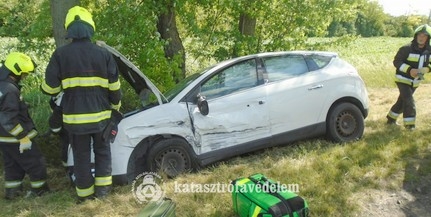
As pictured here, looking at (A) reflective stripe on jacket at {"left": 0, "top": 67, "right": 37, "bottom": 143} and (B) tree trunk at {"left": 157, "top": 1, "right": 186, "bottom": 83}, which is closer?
(A) reflective stripe on jacket at {"left": 0, "top": 67, "right": 37, "bottom": 143}

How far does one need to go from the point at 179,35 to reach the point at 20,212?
5174mm

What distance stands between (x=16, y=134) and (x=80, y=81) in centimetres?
122

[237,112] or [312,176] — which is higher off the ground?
[237,112]

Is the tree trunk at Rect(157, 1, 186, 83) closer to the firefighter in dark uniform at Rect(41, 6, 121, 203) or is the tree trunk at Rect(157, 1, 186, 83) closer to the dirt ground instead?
the firefighter in dark uniform at Rect(41, 6, 121, 203)

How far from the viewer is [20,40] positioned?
7.89 m

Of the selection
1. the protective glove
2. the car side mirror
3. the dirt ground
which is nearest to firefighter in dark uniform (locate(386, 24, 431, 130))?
the dirt ground

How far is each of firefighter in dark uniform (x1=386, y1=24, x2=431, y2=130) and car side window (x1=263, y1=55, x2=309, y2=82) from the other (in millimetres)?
2040

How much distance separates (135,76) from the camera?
210 inches

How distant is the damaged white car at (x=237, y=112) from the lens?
16.2 feet

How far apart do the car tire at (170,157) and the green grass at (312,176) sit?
141mm

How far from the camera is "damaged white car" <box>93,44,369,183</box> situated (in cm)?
493

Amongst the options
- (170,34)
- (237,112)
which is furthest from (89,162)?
(170,34)

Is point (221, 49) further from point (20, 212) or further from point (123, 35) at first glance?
point (20, 212)

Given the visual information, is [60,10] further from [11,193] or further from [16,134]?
[11,193]
